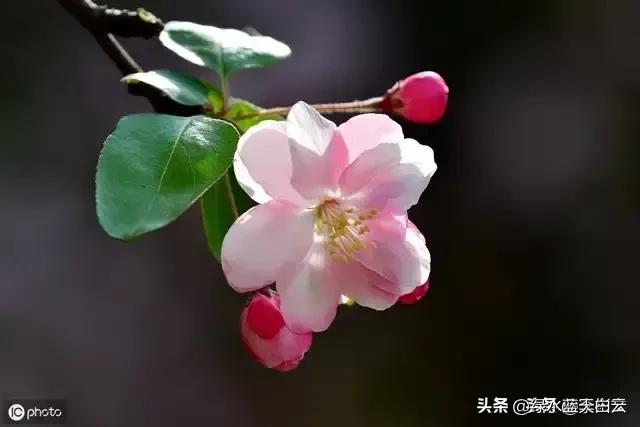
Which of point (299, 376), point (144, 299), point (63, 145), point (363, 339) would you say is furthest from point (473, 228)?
point (63, 145)

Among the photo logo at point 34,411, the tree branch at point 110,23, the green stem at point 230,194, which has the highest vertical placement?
the tree branch at point 110,23

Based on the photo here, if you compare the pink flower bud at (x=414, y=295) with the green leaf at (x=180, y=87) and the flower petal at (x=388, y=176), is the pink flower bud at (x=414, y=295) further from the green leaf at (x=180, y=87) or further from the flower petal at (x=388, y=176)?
the green leaf at (x=180, y=87)

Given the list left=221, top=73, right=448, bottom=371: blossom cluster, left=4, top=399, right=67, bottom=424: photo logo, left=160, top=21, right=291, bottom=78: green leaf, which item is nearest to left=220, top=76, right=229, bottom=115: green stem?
left=160, top=21, right=291, bottom=78: green leaf

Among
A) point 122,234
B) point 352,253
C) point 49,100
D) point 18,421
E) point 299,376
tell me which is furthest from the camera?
point 299,376

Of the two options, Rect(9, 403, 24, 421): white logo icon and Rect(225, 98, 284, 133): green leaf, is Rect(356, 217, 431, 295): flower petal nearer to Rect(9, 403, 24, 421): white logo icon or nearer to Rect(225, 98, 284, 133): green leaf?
Rect(225, 98, 284, 133): green leaf

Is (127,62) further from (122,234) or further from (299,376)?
(299,376)

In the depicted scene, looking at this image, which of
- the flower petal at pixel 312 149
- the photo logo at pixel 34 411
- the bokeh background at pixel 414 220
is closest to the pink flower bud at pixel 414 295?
the flower petal at pixel 312 149
